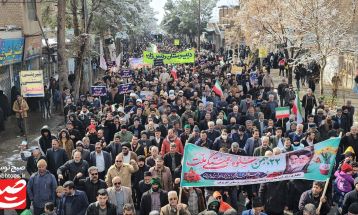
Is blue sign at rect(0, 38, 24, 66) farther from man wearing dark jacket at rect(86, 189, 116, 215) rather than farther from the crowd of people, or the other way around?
man wearing dark jacket at rect(86, 189, 116, 215)

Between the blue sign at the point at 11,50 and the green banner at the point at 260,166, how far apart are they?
50.9 feet

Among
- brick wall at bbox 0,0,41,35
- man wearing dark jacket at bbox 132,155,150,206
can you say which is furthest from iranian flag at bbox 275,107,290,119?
brick wall at bbox 0,0,41,35

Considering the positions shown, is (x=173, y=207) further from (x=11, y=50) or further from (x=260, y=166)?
(x=11, y=50)

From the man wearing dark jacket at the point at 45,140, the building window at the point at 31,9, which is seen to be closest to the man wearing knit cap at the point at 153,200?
the man wearing dark jacket at the point at 45,140

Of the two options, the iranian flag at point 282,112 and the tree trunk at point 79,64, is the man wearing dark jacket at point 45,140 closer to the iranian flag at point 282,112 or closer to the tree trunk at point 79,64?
the iranian flag at point 282,112

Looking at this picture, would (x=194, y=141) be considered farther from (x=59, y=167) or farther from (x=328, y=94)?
(x=328, y=94)

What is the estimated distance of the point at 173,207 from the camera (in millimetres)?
8148

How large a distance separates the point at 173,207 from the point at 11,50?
1767cm

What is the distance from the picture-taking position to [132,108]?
656 inches

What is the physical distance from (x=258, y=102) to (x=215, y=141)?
6.66 m

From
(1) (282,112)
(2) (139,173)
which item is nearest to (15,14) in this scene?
(1) (282,112)

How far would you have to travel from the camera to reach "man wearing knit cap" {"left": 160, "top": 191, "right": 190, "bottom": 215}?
318 inches

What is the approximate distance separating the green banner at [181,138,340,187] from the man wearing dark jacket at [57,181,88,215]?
5.64 ft

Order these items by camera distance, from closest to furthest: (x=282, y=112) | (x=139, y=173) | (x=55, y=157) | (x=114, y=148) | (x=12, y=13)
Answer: (x=139, y=173) → (x=55, y=157) → (x=114, y=148) → (x=282, y=112) → (x=12, y=13)
